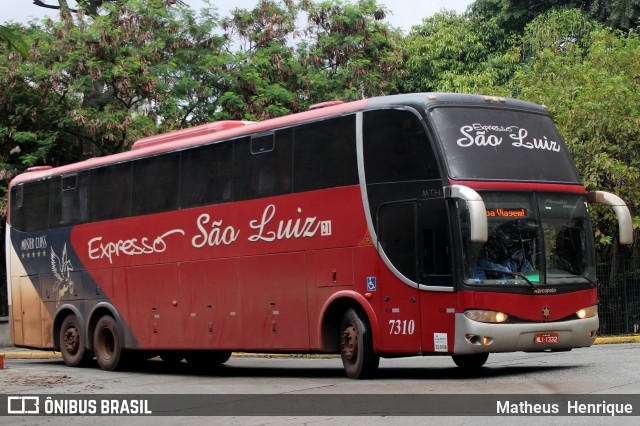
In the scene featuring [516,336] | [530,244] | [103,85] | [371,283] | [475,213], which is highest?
[103,85]

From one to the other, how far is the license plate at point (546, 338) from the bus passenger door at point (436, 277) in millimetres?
1230

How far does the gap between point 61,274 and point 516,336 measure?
1113 centimetres

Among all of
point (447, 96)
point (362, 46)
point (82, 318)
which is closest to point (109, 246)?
point (82, 318)

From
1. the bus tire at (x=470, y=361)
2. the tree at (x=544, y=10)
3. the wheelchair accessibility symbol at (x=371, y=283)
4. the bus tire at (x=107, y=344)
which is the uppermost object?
the tree at (x=544, y=10)

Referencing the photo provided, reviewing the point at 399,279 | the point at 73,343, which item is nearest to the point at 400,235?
the point at 399,279

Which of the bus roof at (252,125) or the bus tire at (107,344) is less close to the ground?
the bus roof at (252,125)

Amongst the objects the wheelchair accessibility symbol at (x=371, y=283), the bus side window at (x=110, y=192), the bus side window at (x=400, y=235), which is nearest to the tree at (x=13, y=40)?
the bus side window at (x=400, y=235)

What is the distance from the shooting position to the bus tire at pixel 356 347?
15.7m

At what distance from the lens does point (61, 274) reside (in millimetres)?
22641

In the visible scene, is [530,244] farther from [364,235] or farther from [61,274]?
[61,274]

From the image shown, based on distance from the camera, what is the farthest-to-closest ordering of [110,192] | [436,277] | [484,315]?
1. [110,192]
2. [436,277]
3. [484,315]

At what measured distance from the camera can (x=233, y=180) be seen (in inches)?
719

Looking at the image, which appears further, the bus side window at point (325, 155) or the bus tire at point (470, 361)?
the bus tire at point (470, 361)

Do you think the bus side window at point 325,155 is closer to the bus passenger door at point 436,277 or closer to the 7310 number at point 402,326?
the bus passenger door at point 436,277
